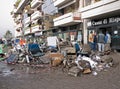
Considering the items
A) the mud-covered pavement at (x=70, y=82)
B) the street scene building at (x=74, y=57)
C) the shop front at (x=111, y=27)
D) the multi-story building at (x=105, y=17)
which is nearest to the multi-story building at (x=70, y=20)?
the street scene building at (x=74, y=57)

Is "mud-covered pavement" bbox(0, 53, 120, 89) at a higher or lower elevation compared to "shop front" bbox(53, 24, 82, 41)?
lower

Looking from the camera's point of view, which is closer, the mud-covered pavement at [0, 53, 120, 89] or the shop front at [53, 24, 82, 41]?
the mud-covered pavement at [0, 53, 120, 89]

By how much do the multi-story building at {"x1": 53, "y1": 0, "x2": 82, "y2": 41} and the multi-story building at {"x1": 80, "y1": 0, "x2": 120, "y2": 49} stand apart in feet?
9.74

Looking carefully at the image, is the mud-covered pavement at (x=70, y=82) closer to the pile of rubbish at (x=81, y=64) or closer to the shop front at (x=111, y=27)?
the pile of rubbish at (x=81, y=64)

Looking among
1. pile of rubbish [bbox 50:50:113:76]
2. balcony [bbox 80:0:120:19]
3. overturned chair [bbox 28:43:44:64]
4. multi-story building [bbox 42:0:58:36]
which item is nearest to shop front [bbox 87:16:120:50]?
balcony [bbox 80:0:120:19]

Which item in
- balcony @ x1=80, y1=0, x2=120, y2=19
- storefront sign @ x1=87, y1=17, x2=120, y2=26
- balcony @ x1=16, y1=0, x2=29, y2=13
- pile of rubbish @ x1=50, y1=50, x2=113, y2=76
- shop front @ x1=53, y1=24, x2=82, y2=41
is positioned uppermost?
balcony @ x1=16, y1=0, x2=29, y2=13

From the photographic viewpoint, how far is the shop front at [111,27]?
2288cm

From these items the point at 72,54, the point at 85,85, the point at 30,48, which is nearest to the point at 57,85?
the point at 85,85

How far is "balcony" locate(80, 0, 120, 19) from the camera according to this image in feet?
73.3

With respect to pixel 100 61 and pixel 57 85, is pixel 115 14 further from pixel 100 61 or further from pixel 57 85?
pixel 57 85

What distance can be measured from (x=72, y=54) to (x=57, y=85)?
24.1 ft

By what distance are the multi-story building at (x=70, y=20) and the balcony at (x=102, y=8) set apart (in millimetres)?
3599

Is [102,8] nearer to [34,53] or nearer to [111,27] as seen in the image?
[111,27]

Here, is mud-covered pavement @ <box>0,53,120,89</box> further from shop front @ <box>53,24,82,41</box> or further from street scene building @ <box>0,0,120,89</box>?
shop front @ <box>53,24,82,41</box>
